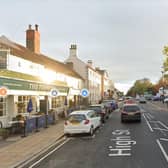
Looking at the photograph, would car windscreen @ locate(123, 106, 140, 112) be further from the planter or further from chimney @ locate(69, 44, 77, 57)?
chimney @ locate(69, 44, 77, 57)

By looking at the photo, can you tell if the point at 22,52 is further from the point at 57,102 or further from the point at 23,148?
the point at 23,148

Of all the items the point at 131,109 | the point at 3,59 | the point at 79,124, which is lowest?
the point at 79,124

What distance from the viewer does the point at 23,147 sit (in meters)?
15.6

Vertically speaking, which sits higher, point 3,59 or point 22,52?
point 22,52

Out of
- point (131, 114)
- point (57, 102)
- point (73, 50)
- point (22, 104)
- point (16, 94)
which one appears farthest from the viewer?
point (73, 50)

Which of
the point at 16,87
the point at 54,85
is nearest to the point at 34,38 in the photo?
the point at 54,85

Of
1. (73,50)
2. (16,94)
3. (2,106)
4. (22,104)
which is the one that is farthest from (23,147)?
(73,50)

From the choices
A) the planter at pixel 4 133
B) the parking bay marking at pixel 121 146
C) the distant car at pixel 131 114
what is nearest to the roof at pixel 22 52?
the planter at pixel 4 133

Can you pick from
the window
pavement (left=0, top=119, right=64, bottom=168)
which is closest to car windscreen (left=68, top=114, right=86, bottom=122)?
pavement (left=0, top=119, right=64, bottom=168)

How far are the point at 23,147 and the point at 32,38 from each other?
29218 mm

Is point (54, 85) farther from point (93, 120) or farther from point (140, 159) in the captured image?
point (140, 159)

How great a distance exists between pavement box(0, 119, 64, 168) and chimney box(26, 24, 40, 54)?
78.8 ft

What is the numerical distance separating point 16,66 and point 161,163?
16808mm

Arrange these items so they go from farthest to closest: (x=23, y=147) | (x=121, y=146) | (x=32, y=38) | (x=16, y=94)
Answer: (x=32, y=38), (x=16, y=94), (x=23, y=147), (x=121, y=146)
